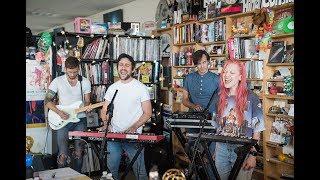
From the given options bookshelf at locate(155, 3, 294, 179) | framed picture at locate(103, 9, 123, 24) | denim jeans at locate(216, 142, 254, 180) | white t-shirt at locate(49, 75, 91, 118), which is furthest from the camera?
framed picture at locate(103, 9, 123, 24)

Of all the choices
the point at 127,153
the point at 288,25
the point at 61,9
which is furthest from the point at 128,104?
the point at 61,9

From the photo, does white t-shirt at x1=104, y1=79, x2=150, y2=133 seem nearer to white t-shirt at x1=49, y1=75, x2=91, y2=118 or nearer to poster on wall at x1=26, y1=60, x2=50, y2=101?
white t-shirt at x1=49, y1=75, x2=91, y2=118

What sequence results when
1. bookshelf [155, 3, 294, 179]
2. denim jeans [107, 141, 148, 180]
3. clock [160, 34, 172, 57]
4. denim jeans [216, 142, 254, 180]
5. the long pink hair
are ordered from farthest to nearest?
clock [160, 34, 172, 57] < bookshelf [155, 3, 294, 179] < denim jeans [107, 141, 148, 180] < the long pink hair < denim jeans [216, 142, 254, 180]

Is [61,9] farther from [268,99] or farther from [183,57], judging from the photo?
[268,99]

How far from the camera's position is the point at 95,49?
15.8 ft

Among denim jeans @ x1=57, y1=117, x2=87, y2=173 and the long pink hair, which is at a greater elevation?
the long pink hair

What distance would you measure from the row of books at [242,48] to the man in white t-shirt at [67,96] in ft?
6.15

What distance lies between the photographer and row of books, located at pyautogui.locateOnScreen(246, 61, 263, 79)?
4.03 m

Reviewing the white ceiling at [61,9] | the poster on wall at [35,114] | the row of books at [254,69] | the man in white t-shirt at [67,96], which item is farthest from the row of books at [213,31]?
the white ceiling at [61,9]

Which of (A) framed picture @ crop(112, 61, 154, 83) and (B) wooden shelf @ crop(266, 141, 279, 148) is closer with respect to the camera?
(B) wooden shelf @ crop(266, 141, 279, 148)

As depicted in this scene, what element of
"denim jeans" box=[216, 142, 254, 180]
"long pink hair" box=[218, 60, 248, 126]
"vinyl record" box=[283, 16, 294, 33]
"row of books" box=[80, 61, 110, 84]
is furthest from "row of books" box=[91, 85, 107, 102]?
"vinyl record" box=[283, 16, 294, 33]

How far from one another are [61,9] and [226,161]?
6.11m

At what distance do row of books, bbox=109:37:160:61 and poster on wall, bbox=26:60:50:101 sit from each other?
3.15 ft
